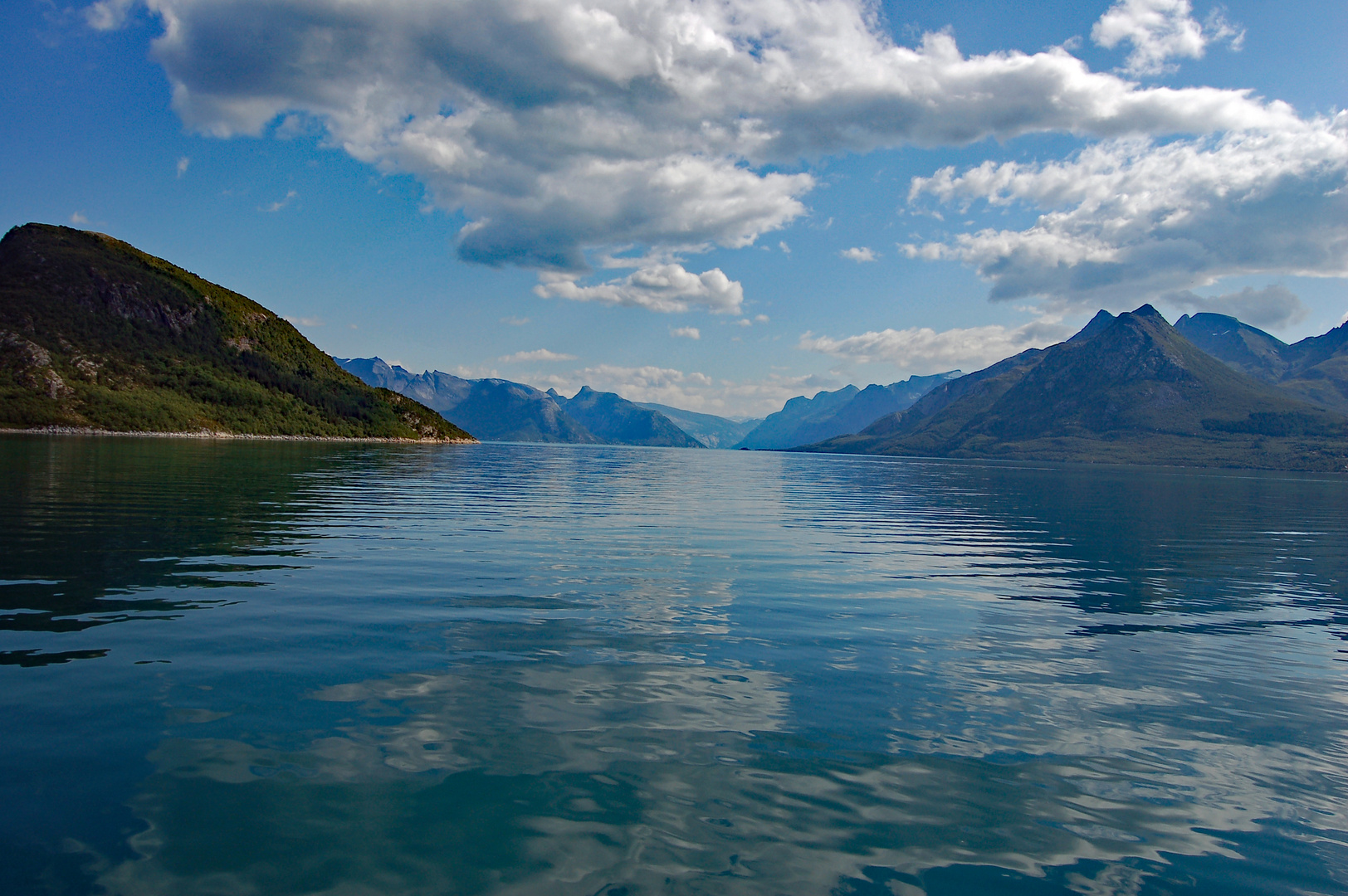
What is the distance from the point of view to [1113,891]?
8742mm

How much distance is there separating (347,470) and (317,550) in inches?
2750

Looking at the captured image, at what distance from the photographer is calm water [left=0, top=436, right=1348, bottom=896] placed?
8.86 meters

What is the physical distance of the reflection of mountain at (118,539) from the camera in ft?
66.8

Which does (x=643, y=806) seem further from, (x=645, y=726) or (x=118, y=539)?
(x=118, y=539)

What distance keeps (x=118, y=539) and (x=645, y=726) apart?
31.2 meters

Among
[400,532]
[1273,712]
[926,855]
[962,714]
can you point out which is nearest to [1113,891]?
[926,855]

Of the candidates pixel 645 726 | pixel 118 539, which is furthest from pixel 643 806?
pixel 118 539

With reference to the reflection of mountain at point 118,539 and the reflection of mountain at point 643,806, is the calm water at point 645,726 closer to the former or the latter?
the reflection of mountain at point 643,806

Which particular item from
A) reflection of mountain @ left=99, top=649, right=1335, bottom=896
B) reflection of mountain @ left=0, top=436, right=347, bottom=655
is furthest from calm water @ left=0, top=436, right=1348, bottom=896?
reflection of mountain @ left=0, top=436, right=347, bottom=655

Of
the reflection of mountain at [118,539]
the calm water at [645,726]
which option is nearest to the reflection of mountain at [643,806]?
the calm water at [645,726]

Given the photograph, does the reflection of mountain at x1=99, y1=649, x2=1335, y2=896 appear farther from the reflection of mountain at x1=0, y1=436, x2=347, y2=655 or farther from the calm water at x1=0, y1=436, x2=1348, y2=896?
the reflection of mountain at x1=0, y1=436, x2=347, y2=655

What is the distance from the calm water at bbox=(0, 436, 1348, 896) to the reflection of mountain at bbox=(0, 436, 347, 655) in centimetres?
25

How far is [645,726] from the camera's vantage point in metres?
12.9

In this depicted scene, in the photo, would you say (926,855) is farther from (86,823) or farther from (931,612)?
(931,612)
